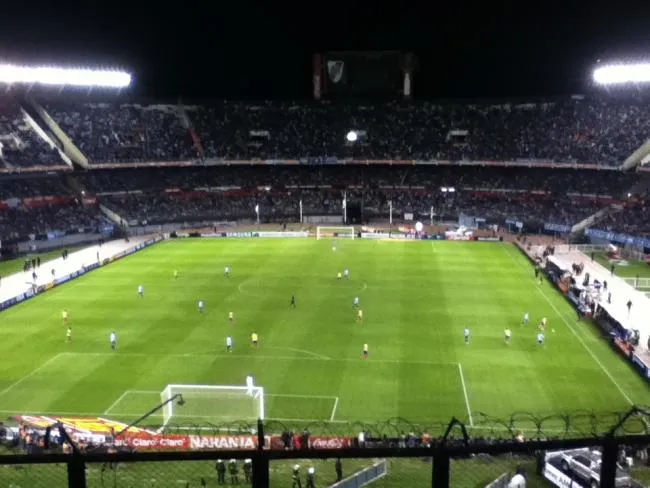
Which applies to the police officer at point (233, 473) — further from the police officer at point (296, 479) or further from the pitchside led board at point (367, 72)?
the pitchside led board at point (367, 72)

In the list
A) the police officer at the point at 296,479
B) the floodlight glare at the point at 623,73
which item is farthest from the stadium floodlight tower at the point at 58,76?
the police officer at the point at 296,479

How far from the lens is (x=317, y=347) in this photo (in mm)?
36156

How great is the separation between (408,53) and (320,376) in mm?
63670

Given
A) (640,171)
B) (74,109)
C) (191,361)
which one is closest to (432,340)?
(191,361)

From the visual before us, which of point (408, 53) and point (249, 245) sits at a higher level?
point (408, 53)

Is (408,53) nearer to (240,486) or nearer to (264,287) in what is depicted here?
(264,287)

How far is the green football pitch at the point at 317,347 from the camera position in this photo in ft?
95.1

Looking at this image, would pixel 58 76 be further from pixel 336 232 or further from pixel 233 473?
pixel 233 473

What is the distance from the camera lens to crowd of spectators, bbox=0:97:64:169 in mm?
74838

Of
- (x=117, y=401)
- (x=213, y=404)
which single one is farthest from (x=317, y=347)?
(x=117, y=401)

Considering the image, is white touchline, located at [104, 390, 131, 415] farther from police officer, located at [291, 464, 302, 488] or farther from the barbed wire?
police officer, located at [291, 464, 302, 488]

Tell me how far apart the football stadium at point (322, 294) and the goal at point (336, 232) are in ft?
1.55

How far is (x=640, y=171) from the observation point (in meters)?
75.5

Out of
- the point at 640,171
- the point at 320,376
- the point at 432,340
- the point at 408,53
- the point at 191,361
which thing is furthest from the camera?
the point at 408,53
